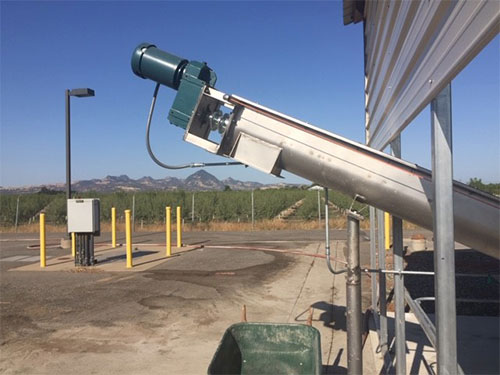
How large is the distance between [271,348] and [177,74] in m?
2.25

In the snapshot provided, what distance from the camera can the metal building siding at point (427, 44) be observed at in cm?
118

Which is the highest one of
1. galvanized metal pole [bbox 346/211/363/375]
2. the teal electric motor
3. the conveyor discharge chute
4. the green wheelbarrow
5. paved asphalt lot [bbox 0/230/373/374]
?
the teal electric motor

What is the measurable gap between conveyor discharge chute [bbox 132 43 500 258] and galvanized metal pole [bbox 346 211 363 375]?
267 millimetres

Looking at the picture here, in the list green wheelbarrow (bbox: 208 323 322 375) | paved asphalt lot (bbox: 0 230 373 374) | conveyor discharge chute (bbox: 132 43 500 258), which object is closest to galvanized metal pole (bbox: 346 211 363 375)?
conveyor discharge chute (bbox: 132 43 500 258)

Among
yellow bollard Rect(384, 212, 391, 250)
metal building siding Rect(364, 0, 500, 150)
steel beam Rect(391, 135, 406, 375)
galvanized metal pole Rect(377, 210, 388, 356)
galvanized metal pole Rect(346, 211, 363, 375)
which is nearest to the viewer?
metal building siding Rect(364, 0, 500, 150)

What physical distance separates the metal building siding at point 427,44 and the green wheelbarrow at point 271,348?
166 cm

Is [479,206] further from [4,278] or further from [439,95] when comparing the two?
[4,278]

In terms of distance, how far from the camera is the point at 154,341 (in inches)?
201

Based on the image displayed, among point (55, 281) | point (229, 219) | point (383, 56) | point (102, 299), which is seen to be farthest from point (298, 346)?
point (229, 219)

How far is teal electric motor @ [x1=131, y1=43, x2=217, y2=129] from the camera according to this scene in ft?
10.8

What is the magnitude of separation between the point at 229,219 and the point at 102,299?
19.7 m

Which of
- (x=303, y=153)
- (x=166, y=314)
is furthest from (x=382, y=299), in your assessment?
(x=166, y=314)

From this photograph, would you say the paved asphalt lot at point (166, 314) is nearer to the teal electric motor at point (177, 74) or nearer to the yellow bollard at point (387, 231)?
the yellow bollard at point (387, 231)

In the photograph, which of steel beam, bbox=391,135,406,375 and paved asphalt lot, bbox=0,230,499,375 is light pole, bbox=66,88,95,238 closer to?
paved asphalt lot, bbox=0,230,499,375
